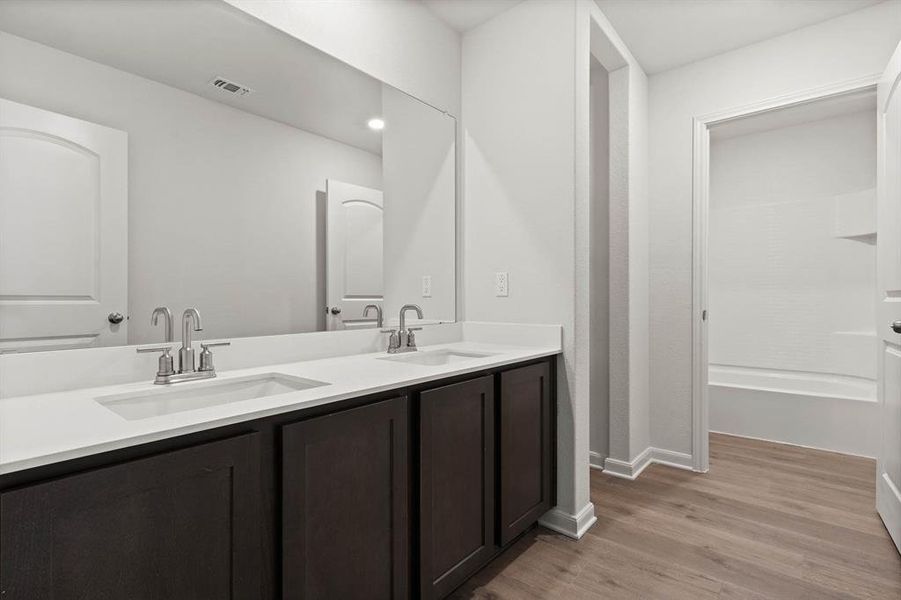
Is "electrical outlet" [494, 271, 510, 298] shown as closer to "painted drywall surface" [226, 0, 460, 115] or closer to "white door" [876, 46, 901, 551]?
"painted drywall surface" [226, 0, 460, 115]

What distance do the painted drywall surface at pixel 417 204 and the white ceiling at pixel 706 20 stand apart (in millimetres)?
1065

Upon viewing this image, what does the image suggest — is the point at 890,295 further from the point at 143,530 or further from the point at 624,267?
the point at 143,530

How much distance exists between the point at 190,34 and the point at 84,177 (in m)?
0.57

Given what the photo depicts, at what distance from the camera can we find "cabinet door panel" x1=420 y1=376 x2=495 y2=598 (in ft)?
4.55

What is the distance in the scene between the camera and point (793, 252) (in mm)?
3840

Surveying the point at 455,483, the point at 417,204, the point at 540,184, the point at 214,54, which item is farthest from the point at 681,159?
the point at 214,54

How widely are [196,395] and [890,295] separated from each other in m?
2.70

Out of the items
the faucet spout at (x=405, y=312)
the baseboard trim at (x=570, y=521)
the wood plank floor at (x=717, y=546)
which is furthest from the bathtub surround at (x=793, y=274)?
the faucet spout at (x=405, y=312)

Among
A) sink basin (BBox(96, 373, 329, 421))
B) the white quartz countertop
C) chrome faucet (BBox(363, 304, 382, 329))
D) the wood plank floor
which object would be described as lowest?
the wood plank floor

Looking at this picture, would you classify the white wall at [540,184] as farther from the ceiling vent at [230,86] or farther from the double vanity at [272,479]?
the ceiling vent at [230,86]

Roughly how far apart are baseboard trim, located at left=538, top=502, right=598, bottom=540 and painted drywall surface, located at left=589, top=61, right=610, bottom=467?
77 cm

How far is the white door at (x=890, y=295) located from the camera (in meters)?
1.86

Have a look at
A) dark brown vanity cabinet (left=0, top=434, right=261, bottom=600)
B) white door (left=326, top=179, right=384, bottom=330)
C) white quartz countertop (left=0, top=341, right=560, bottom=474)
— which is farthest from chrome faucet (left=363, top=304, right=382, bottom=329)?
dark brown vanity cabinet (left=0, top=434, right=261, bottom=600)

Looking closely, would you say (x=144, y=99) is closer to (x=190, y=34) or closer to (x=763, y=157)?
(x=190, y=34)
